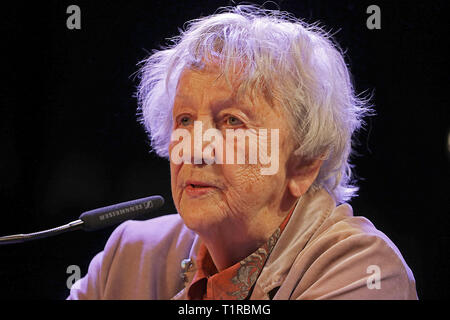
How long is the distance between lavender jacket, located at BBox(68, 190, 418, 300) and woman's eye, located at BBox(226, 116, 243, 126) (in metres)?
0.33

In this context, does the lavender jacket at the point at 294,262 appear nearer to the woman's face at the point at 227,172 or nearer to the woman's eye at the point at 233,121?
the woman's face at the point at 227,172

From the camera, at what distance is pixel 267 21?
1720 millimetres

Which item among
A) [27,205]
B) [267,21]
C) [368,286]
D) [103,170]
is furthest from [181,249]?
[267,21]

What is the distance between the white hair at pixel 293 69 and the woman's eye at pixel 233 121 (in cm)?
10

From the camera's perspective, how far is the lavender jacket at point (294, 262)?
4.90ft

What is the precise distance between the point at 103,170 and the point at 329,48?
885 millimetres

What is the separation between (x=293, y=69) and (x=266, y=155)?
0.28 m

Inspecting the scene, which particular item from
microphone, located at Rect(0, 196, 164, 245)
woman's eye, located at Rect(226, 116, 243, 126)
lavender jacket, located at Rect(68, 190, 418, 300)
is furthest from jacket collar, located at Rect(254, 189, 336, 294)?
microphone, located at Rect(0, 196, 164, 245)

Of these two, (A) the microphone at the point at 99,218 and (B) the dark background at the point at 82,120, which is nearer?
(A) the microphone at the point at 99,218

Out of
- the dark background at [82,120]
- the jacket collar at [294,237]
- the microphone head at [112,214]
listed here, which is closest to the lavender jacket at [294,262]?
the jacket collar at [294,237]

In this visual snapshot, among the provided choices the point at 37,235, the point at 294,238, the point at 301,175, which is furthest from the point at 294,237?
the point at 37,235

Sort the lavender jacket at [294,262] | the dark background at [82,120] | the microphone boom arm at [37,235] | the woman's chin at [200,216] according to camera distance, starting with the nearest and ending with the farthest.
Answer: the microphone boom arm at [37,235]
the lavender jacket at [294,262]
the woman's chin at [200,216]
the dark background at [82,120]

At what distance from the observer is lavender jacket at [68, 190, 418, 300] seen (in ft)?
4.90

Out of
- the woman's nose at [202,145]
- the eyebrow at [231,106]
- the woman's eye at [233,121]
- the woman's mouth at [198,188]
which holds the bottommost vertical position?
the woman's mouth at [198,188]
